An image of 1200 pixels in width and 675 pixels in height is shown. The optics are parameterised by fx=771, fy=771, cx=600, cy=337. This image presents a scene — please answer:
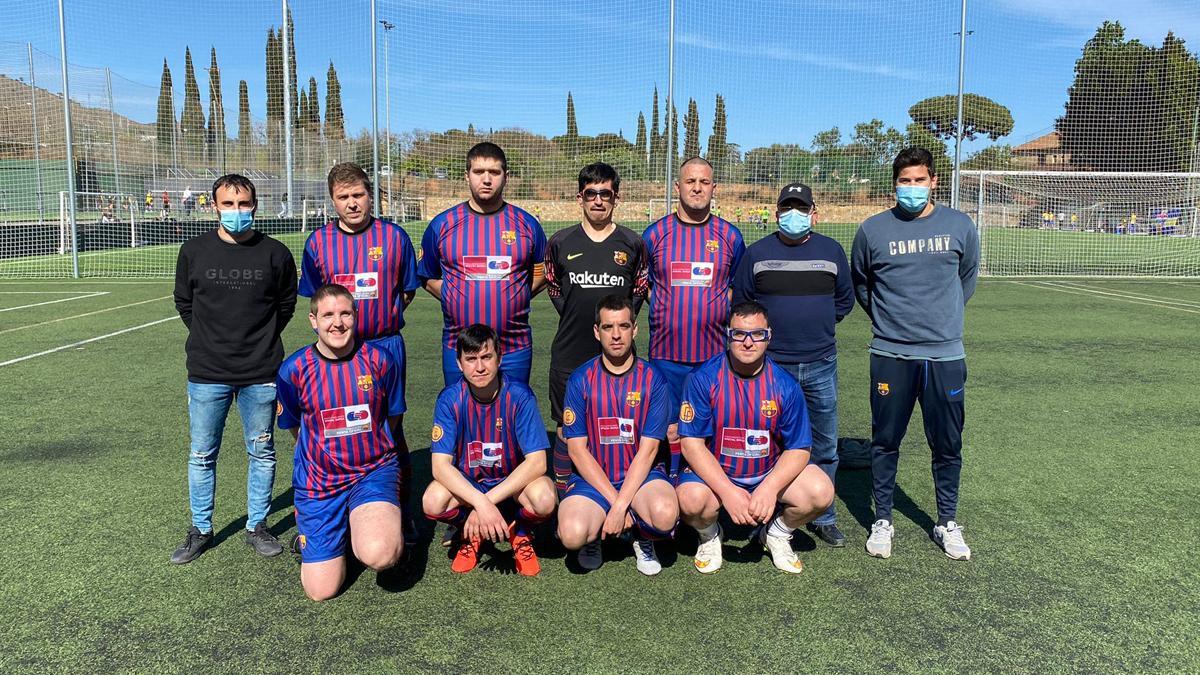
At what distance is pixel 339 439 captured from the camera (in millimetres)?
3561

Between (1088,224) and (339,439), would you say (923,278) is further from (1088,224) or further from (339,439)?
(1088,224)

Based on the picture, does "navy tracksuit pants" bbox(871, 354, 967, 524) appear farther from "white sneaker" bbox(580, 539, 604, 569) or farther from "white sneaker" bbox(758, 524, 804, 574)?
"white sneaker" bbox(580, 539, 604, 569)

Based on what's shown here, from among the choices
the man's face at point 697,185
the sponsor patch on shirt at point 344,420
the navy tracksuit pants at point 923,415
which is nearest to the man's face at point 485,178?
the man's face at point 697,185

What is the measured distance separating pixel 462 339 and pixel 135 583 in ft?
5.81

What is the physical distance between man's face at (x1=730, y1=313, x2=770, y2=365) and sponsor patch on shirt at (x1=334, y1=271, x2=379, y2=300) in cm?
186

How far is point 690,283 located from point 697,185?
507mm

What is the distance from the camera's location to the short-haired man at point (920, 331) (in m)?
3.70

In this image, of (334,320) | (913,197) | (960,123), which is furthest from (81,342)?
Result: (960,123)

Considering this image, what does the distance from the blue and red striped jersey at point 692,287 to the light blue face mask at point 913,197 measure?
835 mm

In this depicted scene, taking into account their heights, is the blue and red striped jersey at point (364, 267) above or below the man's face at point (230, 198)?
below

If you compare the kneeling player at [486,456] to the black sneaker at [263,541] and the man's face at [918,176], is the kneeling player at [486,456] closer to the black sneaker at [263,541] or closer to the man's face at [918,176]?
the black sneaker at [263,541]

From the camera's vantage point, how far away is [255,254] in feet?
12.2

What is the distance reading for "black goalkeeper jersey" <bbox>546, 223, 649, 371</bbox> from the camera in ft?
13.3

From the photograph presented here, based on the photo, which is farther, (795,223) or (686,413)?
(795,223)
